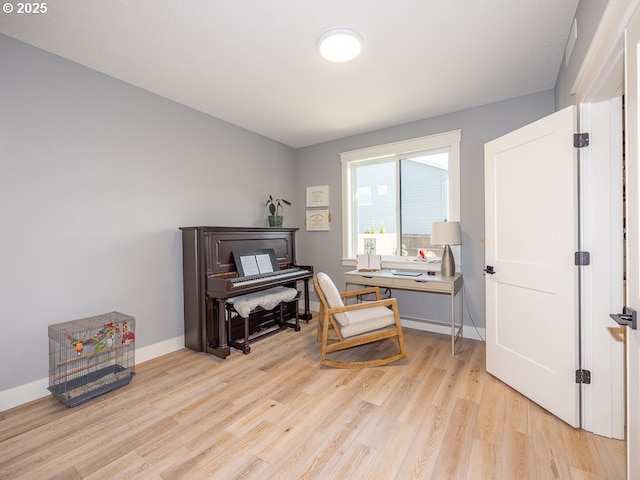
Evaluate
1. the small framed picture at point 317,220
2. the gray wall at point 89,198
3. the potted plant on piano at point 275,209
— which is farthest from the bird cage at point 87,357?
the small framed picture at point 317,220

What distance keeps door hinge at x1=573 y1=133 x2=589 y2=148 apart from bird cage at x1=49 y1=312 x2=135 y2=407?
3535 mm

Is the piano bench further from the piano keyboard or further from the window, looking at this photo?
the window

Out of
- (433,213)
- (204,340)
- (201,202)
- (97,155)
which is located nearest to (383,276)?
(433,213)

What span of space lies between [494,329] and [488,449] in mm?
1047

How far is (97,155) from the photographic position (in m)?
2.58

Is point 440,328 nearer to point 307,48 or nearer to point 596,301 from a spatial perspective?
point 596,301

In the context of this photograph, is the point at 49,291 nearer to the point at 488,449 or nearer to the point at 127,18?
the point at 127,18

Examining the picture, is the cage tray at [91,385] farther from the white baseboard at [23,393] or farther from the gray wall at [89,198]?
the gray wall at [89,198]

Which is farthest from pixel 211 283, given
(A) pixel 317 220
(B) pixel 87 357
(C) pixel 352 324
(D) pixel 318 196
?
(D) pixel 318 196

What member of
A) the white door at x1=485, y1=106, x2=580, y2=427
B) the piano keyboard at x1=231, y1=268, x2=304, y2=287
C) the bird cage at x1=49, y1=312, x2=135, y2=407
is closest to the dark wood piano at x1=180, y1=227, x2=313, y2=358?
the piano keyboard at x1=231, y1=268, x2=304, y2=287

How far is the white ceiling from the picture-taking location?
188 cm

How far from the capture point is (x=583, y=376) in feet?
5.99

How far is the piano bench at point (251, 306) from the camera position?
303 cm

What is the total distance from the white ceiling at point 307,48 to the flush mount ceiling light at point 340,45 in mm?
50
